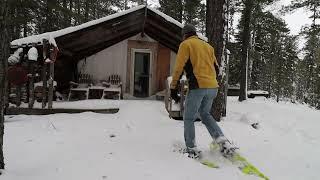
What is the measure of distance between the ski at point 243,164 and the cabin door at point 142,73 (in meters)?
9.60

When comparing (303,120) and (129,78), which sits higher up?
(129,78)

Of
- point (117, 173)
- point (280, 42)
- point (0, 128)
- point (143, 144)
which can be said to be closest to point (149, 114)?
point (143, 144)

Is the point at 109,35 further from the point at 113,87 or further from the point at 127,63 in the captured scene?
the point at 113,87

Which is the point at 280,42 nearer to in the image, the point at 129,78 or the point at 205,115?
the point at 129,78

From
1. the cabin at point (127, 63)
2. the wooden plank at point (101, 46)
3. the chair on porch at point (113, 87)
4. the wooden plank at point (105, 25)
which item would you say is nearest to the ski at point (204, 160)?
the wooden plank at point (105, 25)

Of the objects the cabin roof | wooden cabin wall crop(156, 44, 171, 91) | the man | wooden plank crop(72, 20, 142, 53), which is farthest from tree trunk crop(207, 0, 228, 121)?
wooden cabin wall crop(156, 44, 171, 91)

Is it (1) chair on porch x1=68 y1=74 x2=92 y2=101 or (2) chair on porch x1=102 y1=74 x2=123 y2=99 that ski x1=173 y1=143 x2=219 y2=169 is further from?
(1) chair on porch x1=68 y1=74 x2=92 y2=101

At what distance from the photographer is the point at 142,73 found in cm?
1463

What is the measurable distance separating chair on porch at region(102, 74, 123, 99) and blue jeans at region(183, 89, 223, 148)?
827cm

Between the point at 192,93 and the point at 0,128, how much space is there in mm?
2669

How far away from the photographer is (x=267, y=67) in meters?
44.6

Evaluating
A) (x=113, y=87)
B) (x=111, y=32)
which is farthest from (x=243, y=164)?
(x=113, y=87)

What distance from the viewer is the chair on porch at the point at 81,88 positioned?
13102 millimetres

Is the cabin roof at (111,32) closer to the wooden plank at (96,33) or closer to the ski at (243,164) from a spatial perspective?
the wooden plank at (96,33)
